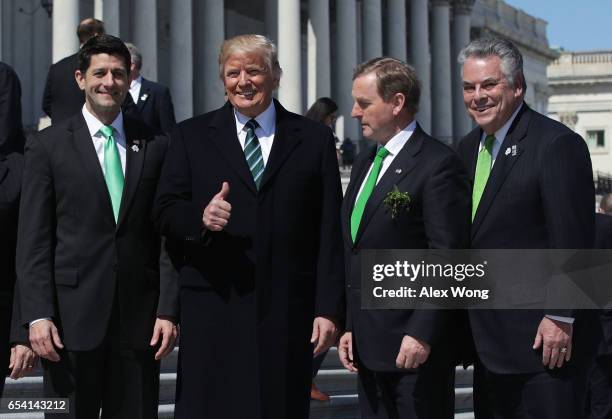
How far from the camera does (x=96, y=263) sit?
773 cm

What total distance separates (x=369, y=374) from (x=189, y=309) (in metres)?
1.33

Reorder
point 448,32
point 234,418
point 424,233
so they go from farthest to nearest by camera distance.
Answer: point 448,32 < point 424,233 < point 234,418

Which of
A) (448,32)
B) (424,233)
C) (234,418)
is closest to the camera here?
(234,418)

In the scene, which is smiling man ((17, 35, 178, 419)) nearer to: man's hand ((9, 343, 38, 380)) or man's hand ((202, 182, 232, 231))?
man's hand ((9, 343, 38, 380))

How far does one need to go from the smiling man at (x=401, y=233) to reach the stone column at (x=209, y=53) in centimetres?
3921

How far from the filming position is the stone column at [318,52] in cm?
5409

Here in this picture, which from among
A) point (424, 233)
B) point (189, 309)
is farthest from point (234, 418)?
point (424, 233)

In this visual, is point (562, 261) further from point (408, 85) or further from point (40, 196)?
point (40, 196)

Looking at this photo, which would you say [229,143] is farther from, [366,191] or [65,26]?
[65,26]

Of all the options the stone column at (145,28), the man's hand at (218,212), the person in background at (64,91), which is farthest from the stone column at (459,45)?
the man's hand at (218,212)

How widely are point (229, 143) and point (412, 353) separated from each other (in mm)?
1781

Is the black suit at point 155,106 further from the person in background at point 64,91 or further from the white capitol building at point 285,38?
the white capitol building at point 285,38

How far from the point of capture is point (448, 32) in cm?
7531

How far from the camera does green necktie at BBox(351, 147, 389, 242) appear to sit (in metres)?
8.02
